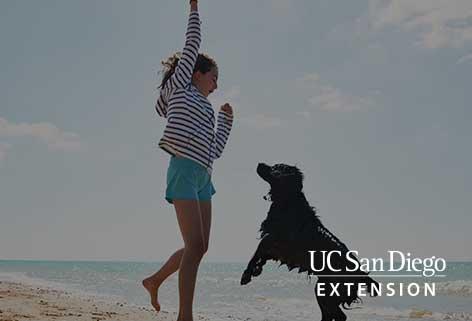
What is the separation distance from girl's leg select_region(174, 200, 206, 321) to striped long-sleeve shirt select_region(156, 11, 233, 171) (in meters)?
0.35

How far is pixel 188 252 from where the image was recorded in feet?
12.9

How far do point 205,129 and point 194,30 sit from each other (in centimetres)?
69

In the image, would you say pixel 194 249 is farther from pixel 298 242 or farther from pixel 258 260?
pixel 298 242

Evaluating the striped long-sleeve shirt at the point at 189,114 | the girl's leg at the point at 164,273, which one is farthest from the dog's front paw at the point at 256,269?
the striped long-sleeve shirt at the point at 189,114

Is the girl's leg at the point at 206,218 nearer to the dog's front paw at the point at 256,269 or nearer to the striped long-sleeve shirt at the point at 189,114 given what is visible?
the striped long-sleeve shirt at the point at 189,114

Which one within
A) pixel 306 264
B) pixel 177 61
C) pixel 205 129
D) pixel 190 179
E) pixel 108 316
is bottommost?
pixel 108 316

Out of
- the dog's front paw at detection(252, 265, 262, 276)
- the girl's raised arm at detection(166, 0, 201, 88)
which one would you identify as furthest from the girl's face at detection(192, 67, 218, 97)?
the dog's front paw at detection(252, 265, 262, 276)

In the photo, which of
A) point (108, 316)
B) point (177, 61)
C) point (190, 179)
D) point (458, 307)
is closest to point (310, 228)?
point (190, 179)

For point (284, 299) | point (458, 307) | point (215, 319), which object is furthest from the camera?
point (284, 299)

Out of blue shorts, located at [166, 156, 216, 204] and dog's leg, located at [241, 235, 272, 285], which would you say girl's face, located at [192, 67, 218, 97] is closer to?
blue shorts, located at [166, 156, 216, 204]

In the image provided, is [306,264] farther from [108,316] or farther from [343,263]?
[108,316]

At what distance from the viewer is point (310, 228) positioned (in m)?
3.98

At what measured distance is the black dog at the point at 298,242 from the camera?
3871 mm

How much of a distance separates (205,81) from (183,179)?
81cm
